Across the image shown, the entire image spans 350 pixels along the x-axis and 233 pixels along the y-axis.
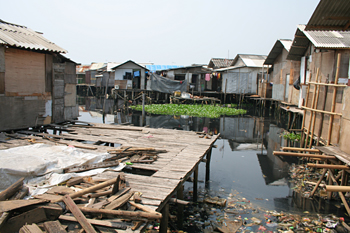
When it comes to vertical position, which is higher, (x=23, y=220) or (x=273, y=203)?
(x=23, y=220)

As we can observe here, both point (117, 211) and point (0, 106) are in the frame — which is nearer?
point (117, 211)

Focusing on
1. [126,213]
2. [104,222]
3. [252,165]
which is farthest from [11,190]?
[252,165]

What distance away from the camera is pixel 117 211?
3809mm

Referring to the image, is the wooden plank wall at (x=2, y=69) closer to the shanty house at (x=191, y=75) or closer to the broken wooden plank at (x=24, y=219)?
the broken wooden plank at (x=24, y=219)

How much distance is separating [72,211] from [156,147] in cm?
416

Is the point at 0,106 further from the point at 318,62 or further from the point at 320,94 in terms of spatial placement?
the point at 318,62

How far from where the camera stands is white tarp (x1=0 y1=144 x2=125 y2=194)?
451 centimetres

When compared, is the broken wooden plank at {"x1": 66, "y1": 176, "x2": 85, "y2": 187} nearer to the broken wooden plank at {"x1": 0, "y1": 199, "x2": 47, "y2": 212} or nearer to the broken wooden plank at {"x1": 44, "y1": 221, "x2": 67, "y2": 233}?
the broken wooden plank at {"x1": 0, "y1": 199, "x2": 47, "y2": 212}

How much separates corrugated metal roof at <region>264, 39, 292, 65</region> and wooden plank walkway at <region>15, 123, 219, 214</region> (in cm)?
1364

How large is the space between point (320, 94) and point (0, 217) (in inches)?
354

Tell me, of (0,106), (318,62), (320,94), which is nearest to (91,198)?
(0,106)

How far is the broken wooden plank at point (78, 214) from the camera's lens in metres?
3.52

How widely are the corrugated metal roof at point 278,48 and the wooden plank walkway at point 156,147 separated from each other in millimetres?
13637

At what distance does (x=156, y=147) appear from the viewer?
7.84 m
